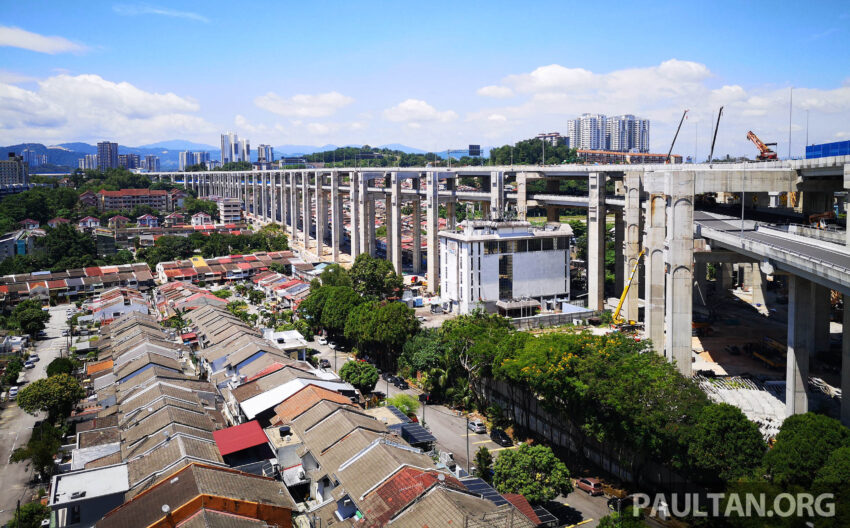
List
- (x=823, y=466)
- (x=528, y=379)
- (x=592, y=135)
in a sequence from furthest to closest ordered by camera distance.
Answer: (x=592, y=135) < (x=528, y=379) < (x=823, y=466)

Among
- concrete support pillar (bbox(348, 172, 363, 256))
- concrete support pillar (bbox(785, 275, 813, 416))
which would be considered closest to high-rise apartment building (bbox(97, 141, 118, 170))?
concrete support pillar (bbox(348, 172, 363, 256))

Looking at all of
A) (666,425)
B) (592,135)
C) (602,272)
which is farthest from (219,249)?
(592,135)

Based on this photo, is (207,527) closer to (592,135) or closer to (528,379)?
(528,379)

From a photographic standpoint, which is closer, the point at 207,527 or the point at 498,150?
the point at 207,527

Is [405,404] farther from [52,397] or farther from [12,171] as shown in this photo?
[12,171]

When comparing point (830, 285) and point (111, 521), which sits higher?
point (830, 285)

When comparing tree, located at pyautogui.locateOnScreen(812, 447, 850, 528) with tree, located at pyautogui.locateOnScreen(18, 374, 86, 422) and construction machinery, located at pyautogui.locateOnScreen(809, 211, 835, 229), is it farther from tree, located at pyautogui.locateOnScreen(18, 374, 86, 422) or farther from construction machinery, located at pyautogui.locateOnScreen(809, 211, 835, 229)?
tree, located at pyautogui.locateOnScreen(18, 374, 86, 422)

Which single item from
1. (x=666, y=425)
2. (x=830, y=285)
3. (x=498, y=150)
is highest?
(x=498, y=150)
